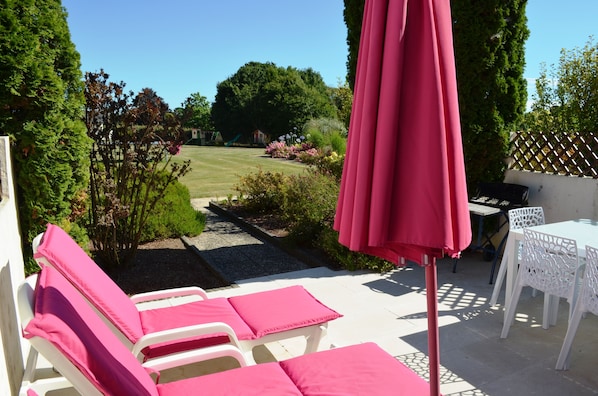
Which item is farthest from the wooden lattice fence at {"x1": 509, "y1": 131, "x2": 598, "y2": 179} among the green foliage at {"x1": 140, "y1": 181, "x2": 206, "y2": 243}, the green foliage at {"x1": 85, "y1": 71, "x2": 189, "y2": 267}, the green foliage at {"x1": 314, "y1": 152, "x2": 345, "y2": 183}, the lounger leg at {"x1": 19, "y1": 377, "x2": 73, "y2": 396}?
the lounger leg at {"x1": 19, "y1": 377, "x2": 73, "y2": 396}

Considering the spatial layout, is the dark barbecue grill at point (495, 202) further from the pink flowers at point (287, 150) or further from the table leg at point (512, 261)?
the pink flowers at point (287, 150)

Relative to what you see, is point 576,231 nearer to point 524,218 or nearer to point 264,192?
point 524,218

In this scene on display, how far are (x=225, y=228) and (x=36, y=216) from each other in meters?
5.03

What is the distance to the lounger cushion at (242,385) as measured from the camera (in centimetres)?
235

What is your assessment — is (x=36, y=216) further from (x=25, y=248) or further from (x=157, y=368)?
(x=157, y=368)

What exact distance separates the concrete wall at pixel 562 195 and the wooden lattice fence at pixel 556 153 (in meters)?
0.12

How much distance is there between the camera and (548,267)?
377 centimetres

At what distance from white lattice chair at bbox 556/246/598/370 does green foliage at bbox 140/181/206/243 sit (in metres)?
5.81

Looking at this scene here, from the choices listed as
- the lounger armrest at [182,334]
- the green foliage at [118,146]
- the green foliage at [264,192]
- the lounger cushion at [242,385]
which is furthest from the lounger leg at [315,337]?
the green foliage at [264,192]

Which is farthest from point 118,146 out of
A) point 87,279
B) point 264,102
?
point 264,102

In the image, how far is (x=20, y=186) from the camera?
13.2 feet

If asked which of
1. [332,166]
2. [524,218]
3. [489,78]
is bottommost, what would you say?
[524,218]

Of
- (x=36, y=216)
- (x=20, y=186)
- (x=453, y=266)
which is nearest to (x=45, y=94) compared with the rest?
(x=20, y=186)

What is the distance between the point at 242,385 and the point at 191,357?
0.52 m
